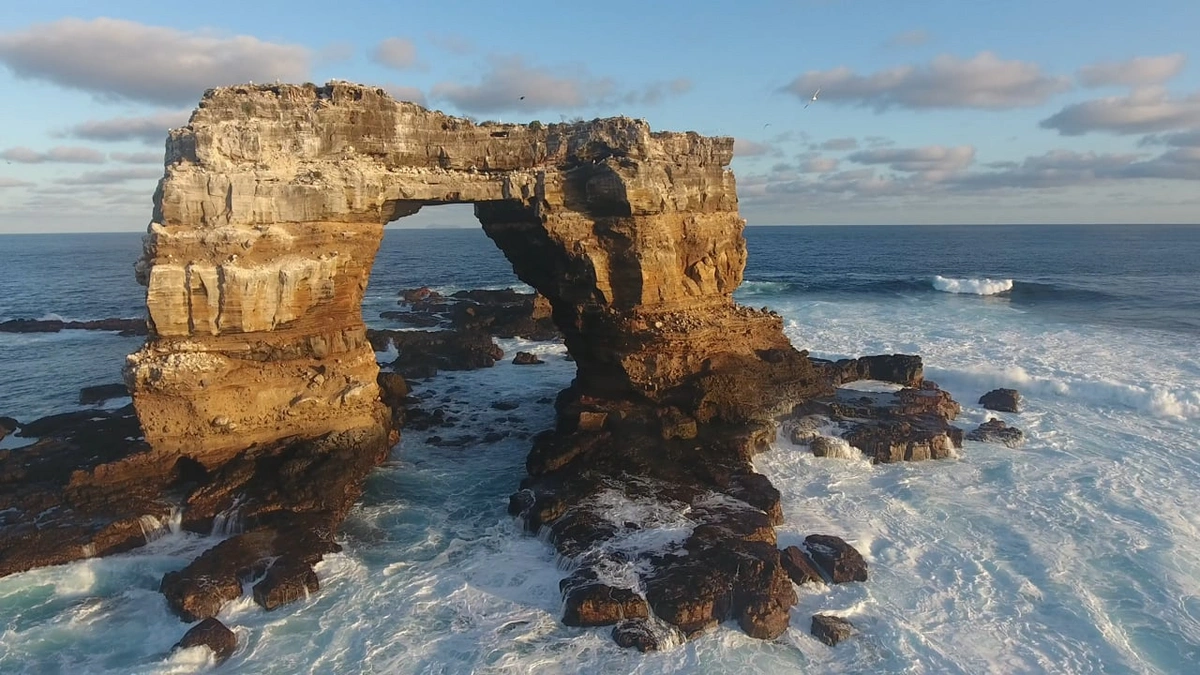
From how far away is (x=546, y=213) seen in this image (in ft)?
61.2

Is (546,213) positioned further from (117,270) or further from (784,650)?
(117,270)

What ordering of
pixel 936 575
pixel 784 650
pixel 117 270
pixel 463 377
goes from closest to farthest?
1. pixel 784 650
2. pixel 936 575
3. pixel 463 377
4. pixel 117 270

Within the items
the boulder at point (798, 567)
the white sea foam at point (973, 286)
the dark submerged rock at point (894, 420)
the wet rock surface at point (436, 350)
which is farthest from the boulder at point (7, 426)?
the white sea foam at point (973, 286)

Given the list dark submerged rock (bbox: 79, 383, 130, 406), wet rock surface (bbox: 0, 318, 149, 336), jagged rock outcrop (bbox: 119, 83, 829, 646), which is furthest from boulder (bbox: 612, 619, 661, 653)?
wet rock surface (bbox: 0, 318, 149, 336)

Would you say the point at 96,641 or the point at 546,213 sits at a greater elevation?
the point at 546,213

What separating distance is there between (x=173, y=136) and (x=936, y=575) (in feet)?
60.3

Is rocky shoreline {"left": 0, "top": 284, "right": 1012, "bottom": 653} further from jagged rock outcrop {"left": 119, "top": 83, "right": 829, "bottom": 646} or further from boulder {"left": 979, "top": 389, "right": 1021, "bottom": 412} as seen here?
boulder {"left": 979, "top": 389, "right": 1021, "bottom": 412}

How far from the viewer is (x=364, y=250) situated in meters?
17.5

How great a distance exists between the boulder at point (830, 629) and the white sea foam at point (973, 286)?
4395 cm

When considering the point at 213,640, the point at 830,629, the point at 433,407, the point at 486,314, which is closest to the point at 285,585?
the point at 213,640

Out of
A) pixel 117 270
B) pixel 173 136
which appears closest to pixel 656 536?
pixel 173 136

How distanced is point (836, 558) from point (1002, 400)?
40.4ft

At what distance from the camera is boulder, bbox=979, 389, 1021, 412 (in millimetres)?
21484

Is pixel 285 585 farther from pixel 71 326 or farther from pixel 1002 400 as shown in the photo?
pixel 71 326
